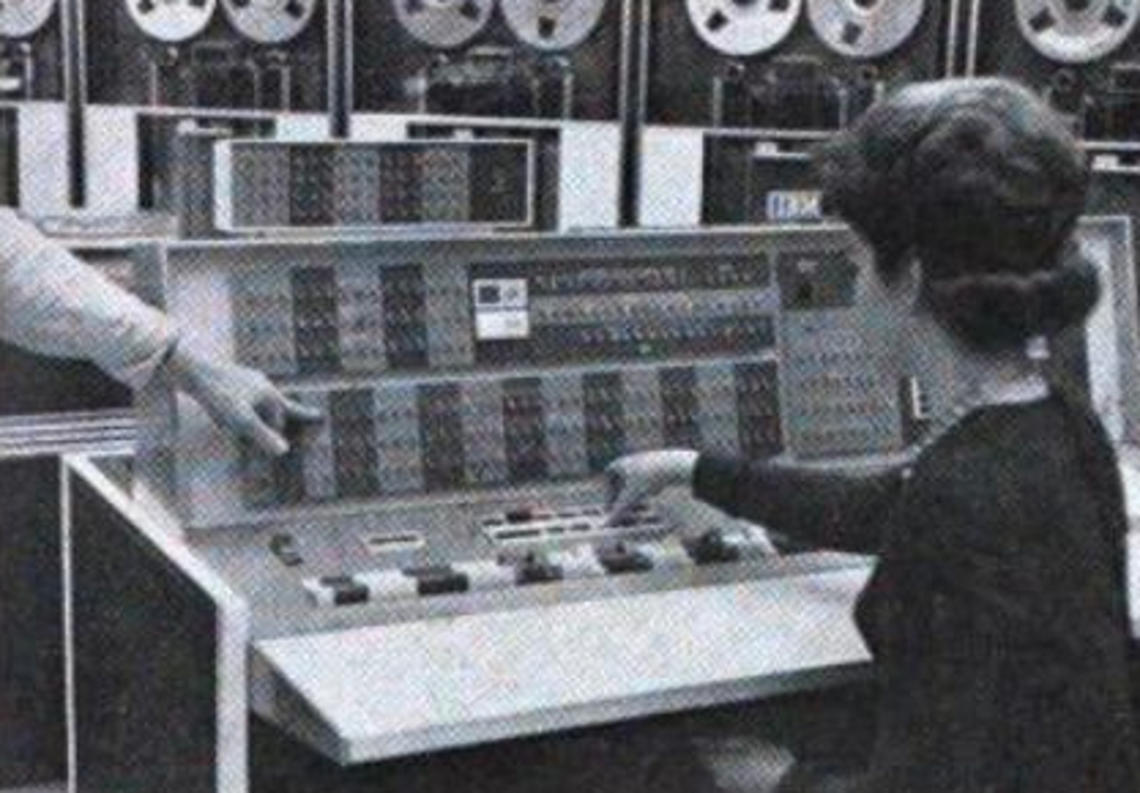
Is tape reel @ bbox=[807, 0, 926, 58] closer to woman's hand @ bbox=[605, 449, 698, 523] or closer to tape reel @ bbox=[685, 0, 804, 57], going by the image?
tape reel @ bbox=[685, 0, 804, 57]

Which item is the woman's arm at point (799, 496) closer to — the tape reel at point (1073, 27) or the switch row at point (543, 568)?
the switch row at point (543, 568)

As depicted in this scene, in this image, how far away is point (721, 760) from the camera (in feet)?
6.67

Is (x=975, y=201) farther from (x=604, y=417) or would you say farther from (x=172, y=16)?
(x=172, y=16)

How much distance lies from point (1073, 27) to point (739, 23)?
3.73 feet

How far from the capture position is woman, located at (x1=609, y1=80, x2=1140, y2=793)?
5.52ft

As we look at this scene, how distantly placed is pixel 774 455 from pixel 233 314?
28.8 inches

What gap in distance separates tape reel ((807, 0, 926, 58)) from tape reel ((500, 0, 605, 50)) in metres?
0.77

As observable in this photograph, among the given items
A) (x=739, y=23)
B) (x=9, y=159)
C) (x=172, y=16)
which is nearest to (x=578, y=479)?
(x=9, y=159)

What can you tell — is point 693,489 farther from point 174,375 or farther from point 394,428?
point 174,375

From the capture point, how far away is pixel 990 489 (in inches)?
66.2

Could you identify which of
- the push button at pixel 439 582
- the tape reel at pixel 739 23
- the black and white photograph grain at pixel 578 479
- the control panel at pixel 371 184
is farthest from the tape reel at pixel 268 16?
the push button at pixel 439 582

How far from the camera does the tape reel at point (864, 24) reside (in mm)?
6762

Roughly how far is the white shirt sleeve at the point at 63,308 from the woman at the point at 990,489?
2.88 feet

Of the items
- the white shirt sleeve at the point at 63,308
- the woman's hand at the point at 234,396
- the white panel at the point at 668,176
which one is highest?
the white shirt sleeve at the point at 63,308
